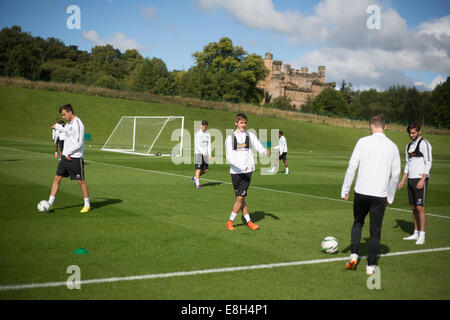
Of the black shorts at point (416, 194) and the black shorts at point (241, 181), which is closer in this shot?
the black shorts at point (416, 194)

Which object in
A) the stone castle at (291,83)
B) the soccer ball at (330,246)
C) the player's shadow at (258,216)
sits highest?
the stone castle at (291,83)

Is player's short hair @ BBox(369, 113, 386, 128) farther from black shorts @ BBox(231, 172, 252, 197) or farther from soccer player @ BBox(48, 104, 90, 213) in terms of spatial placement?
soccer player @ BBox(48, 104, 90, 213)

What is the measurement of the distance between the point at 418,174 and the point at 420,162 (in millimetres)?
247

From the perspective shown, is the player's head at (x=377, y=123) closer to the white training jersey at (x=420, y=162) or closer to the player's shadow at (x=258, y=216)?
the white training jersey at (x=420, y=162)

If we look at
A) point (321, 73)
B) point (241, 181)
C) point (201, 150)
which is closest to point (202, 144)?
point (201, 150)

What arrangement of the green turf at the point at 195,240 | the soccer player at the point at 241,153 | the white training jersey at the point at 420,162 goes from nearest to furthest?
the green turf at the point at 195,240 → the white training jersey at the point at 420,162 → the soccer player at the point at 241,153

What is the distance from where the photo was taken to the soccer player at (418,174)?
7.98 meters

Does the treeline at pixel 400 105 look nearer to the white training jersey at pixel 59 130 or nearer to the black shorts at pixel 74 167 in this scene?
the white training jersey at pixel 59 130

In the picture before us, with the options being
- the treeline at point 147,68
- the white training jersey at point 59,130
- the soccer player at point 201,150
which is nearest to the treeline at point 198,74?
the treeline at point 147,68

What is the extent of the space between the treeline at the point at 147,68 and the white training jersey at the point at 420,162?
75582 millimetres

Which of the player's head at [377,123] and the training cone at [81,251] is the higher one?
the player's head at [377,123]

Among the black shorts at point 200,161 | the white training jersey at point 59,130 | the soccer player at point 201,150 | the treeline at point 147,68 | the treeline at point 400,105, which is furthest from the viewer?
the treeline at point 400,105

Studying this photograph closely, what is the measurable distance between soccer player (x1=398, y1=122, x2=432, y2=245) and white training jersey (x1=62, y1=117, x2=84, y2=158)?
688 centimetres
